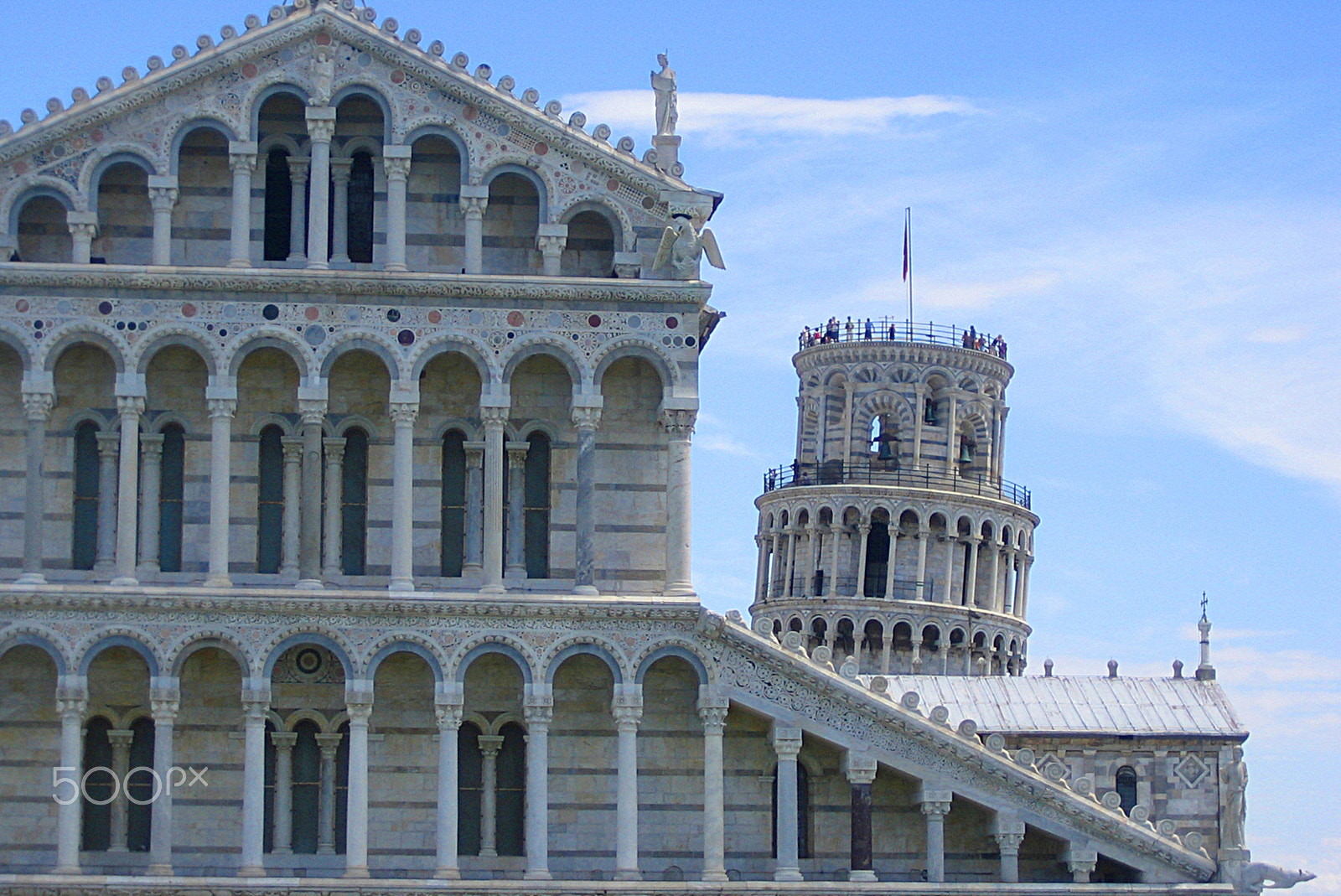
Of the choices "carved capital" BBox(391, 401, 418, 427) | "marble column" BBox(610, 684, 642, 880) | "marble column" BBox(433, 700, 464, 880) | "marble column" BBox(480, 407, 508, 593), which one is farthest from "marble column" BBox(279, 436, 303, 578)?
"marble column" BBox(610, 684, 642, 880)

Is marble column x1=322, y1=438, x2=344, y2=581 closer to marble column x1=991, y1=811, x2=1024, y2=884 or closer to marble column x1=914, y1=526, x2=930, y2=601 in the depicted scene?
marble column x1=991, y1=811, x2=1024, y2=884

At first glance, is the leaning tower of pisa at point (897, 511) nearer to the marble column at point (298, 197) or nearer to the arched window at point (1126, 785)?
the arched window at point (1126, 785)

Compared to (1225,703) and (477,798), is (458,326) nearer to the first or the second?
(477,798)

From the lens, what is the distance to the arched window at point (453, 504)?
46.2 m

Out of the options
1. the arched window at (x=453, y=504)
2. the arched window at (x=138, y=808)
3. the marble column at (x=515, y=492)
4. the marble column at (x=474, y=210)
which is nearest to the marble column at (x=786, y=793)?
the marble column at (x=515, y=492)

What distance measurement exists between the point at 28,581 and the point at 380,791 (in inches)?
270

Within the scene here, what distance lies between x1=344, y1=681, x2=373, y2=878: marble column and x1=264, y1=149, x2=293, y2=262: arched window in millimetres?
7908

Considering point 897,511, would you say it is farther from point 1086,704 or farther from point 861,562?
point 1086,704

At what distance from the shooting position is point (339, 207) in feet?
153

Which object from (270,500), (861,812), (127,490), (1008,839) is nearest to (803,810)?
(861,812)

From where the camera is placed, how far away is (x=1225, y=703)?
76.5 m

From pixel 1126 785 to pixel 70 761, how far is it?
3800 cm

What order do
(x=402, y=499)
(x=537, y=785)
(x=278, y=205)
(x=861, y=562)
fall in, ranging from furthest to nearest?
1. (x=861, y=562)
2. (x=278, y=205)
3. (x=402, y=499)
4. (x=537, y=785)

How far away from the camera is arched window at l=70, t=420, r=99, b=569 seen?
150ft
